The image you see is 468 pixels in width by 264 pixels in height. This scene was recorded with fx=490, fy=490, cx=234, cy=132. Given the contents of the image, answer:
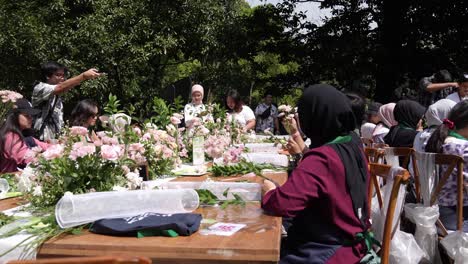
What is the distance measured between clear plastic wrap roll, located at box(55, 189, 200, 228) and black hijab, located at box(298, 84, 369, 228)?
0.66m

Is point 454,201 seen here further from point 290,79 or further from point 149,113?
point 290,79

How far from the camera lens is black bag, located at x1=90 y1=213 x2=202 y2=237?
169 centimetres

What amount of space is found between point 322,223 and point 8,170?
2.61m

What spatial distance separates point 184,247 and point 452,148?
2052 mm

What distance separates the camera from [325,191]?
6.41 ft

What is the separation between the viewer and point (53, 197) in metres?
2.17

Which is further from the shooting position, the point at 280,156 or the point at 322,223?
the point at 280,156

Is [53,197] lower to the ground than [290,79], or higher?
lower

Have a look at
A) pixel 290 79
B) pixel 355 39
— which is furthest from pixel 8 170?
pixel 290 79

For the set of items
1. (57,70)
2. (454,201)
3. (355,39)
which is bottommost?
(454,201)

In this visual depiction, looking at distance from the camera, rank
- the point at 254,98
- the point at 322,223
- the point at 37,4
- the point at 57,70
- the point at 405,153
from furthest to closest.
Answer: the point at 254,98 < the point at 37,4 < the point at 57,70 < the point at 405,153 < the point at 322,223

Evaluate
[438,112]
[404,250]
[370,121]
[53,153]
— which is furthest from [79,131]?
[370,121]

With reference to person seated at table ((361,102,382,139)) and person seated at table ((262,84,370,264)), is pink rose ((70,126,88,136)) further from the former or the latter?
person seated at table ((361,102,382,139))

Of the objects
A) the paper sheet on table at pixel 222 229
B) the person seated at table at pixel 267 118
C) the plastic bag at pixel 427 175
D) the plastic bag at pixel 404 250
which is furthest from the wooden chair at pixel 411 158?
the person seated at table at pixel 267 118
